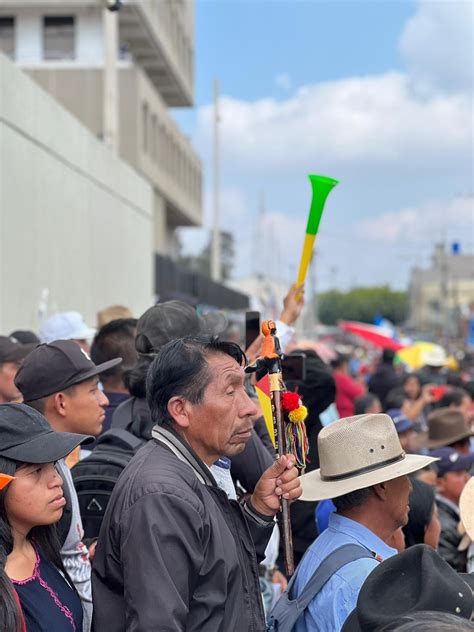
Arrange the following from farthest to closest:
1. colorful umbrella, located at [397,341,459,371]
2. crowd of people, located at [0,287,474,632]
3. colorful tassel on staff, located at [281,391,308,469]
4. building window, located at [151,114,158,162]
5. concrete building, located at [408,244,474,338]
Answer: concrete building, located at [408,244,474,338] < building window, located at [151,114,158,162] < colorful umbrella, located at [397,341,459,371] < colorful tassel on staff, located at [281,391,308,469] < crowd of people, located at [0,287,474,632]

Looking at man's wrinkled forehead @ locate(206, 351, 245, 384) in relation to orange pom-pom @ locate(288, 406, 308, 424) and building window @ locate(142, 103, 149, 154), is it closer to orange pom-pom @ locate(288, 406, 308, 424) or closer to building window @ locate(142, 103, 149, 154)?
orange pom-pom @ locate(288, 406, 308, 424)

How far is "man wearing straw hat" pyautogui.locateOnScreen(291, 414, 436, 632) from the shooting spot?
11.1 ft

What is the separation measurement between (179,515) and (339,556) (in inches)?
24.8

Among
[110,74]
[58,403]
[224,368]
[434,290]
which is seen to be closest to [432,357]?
[110,74]

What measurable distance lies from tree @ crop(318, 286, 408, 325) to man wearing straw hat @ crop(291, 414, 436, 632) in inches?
5797

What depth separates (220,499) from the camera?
3.16 meters

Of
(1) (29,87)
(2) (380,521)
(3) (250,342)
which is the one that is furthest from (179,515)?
(1) (29,87)

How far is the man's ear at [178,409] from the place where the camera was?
3.21m

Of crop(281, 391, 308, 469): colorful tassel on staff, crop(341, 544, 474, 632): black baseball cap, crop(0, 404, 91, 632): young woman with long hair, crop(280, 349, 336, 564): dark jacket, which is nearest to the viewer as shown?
crop(341, 544, 474, 632): black baseball cap

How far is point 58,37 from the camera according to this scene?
1400 inches

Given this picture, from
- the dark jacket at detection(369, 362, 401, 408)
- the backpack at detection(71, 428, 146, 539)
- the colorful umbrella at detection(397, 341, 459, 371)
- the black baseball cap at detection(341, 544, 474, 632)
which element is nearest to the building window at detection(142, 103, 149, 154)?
the colorful umbrella at detection(397, 341, 459, 371)

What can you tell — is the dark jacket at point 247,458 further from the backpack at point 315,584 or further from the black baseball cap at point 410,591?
the black baseball cap at point 410,591

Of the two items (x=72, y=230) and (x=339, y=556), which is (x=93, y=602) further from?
(x=72, y=230)

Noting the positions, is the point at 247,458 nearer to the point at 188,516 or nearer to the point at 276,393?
the point at 276,393
